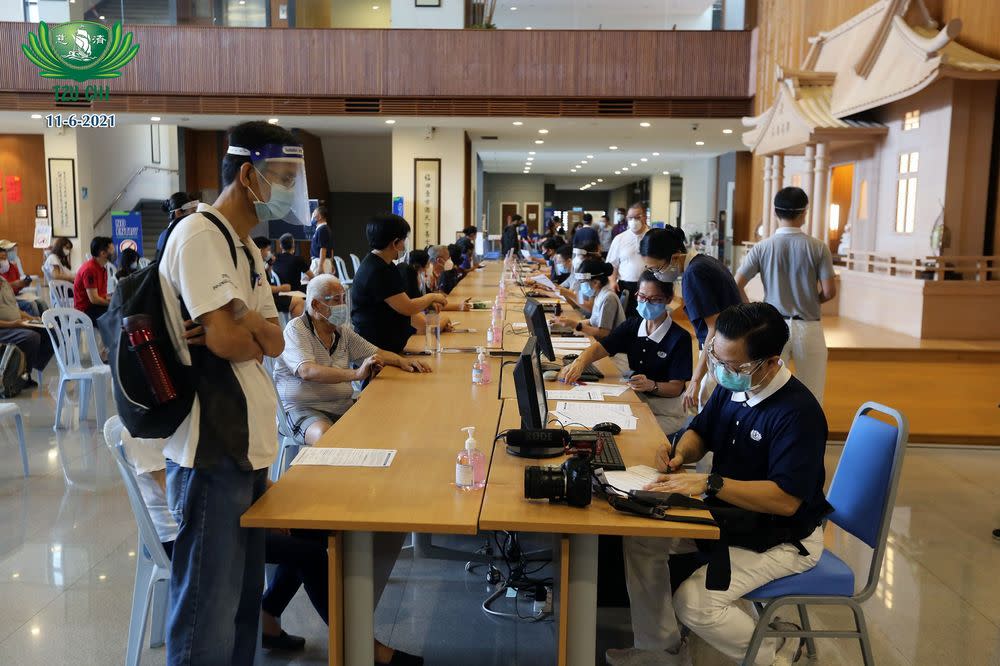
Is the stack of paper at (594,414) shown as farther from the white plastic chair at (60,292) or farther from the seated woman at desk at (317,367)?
the white plastic chair at (60,292)

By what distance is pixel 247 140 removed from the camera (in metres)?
2.13

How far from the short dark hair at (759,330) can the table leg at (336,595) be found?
1151mm

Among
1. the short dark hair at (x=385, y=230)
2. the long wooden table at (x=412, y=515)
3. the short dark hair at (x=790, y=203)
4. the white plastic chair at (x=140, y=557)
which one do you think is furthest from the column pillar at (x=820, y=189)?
the white plastic chair at (x=140, y=557)

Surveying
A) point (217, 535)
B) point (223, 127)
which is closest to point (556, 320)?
point (217, 535)

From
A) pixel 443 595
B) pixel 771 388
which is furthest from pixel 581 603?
pixel 443 595

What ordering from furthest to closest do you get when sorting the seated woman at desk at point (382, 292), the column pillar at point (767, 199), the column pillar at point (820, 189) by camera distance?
the column pillar at point (767, 199) < the column pillar at point (820, 189) < the seated woman at desk at point (382, 292)

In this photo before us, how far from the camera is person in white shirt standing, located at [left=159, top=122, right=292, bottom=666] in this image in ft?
6.40

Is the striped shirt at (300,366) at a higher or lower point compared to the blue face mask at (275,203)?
lower

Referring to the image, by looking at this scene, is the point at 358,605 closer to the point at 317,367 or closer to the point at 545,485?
the point at 545,485

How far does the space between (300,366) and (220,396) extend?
1.70 metres

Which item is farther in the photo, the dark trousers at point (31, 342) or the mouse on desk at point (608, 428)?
the dark trousers at point (31, 342)

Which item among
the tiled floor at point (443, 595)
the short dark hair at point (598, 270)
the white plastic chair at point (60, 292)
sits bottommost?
the tiled floor at point (443, 595)

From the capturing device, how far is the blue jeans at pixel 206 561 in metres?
2.01

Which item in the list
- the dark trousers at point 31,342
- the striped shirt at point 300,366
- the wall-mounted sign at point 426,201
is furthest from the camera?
the wall-mounted sign at point 426,201
